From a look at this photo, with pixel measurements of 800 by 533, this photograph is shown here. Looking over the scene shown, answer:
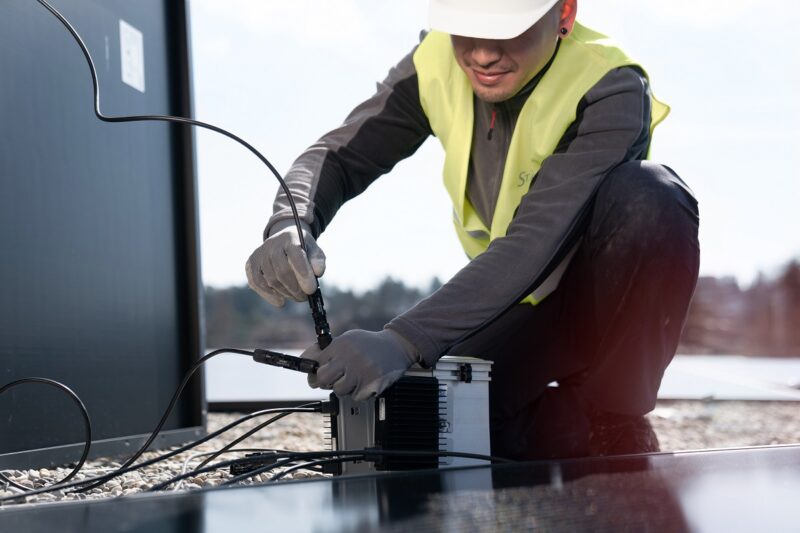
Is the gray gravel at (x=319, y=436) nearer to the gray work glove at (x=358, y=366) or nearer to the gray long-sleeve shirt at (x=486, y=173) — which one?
the gray work glove at (x=358, y=366)

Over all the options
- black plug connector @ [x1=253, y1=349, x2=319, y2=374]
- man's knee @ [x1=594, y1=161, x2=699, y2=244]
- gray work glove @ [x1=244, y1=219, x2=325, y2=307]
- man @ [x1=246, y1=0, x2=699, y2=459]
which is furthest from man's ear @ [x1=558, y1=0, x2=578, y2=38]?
black plug connector @ [x1=253, y1=349, x2=319, y2=374]

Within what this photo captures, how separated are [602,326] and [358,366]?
0.73m

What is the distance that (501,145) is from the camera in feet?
6.20

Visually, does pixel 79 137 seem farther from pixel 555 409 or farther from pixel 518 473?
pixel 518 473

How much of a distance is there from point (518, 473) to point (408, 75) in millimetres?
1185

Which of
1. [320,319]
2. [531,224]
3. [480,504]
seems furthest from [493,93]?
[480,504]

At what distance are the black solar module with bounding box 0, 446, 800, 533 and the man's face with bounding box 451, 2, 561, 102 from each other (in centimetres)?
92

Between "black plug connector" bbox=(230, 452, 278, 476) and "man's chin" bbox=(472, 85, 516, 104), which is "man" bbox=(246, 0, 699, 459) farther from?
"black plug connector" bbox=(230, 452, 278, 476)

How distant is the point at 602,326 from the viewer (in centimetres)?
187

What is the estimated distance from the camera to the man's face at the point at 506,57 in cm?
174

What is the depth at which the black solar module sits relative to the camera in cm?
79

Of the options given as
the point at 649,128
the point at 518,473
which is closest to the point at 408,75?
the point at 649,128

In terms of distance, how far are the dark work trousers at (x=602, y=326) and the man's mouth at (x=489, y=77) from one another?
0.30 meters

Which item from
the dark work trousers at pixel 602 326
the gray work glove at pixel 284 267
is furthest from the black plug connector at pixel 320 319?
the dark work trousers at pixel 602 326
